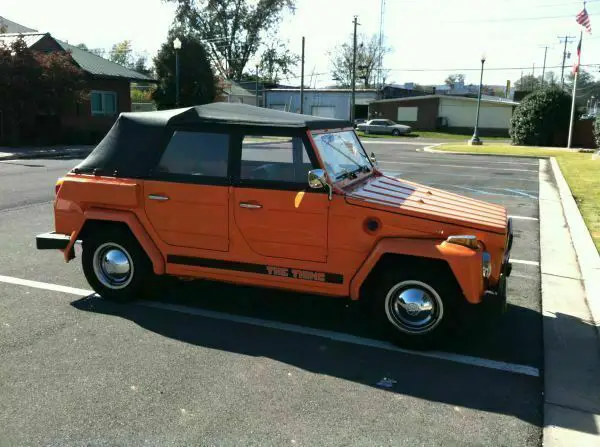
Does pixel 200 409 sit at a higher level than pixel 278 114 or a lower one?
lower

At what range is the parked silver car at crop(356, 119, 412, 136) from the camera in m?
49.4

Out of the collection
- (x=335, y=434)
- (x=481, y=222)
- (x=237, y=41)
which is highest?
(x=237, y=41)

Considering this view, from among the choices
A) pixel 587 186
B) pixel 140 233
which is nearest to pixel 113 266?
pixel 140 233

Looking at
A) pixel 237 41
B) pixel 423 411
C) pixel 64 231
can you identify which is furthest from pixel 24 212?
pixel 237 41

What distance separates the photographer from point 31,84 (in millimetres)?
25312

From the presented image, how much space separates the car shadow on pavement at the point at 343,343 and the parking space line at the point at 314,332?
6 centimetres

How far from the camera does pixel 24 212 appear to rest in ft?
32.1

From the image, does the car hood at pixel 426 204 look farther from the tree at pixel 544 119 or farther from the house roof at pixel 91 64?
the tree at pixel 544 119

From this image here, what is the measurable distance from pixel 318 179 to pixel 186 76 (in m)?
36.9

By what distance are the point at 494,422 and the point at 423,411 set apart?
1.41 feet

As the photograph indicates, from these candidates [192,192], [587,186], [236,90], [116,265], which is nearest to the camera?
[192,192]

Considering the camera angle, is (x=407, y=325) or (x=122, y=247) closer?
(x=407, y=325)

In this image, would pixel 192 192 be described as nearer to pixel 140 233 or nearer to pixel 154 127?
pixel 140 233

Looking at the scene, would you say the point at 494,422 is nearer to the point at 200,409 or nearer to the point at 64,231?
the point at 200,409
